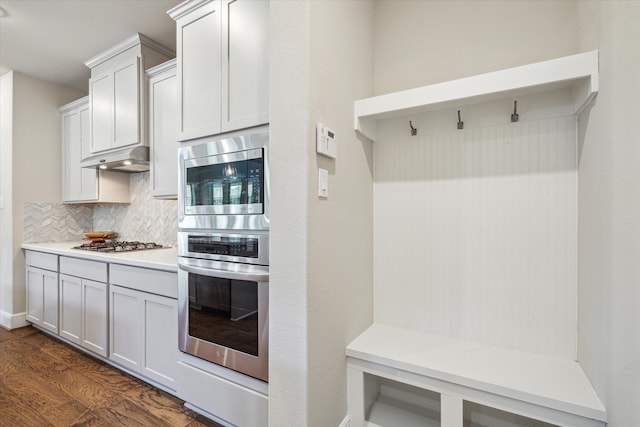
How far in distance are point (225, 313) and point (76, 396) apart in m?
1.36

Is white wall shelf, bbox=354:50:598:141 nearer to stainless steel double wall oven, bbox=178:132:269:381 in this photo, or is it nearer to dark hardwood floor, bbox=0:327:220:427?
stainless steel double wall oven, bbox=178:132:269:381

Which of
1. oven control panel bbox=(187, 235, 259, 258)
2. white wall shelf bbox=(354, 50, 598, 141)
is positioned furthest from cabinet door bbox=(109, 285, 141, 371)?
white wall shelf bbox=(354, 50, 598, 141)

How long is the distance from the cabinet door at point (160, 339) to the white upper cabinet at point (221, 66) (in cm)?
109

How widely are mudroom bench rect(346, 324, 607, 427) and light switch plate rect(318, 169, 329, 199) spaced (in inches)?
30.3

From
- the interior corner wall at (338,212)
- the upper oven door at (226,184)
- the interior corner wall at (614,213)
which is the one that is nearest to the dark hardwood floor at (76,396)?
the interior corner wall at (338,212)

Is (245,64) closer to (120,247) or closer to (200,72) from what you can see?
(200,72)

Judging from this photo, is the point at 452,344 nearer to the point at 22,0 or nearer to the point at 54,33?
the point at 22,0

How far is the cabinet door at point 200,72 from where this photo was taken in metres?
1.74

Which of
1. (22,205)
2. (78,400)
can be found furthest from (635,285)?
(22,205)

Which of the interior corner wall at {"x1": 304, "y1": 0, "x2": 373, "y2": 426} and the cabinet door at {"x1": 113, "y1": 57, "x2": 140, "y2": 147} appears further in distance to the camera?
the cabinet door at {"x1": 113, "y1": 57, "x2": 140, "y2": 147}

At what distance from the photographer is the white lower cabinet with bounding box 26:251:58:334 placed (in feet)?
9.53

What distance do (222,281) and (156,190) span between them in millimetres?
1230

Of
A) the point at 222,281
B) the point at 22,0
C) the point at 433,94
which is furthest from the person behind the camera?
the point at 22,0

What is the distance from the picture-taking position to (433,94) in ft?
4.42
